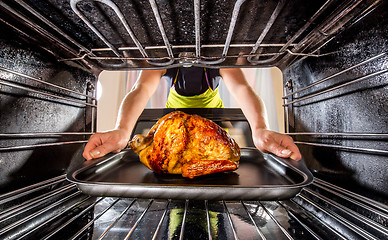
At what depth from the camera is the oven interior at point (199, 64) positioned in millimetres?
562

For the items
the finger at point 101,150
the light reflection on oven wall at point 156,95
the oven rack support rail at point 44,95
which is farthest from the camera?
the light reflection on oven wall at point 156,95

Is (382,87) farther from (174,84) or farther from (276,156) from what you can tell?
(174,84)

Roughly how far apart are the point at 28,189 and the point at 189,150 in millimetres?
590

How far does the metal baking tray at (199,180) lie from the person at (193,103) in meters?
0.06

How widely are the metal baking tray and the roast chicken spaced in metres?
0.05

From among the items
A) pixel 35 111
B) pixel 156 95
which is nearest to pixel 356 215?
pixel 35 111

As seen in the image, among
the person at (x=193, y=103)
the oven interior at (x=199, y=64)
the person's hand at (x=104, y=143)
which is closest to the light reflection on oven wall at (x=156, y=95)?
the person at (x=193, y=103)

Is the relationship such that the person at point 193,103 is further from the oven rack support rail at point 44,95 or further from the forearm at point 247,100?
the oven rack support rail at point 44,95

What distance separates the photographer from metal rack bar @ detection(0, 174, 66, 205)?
1.93ft

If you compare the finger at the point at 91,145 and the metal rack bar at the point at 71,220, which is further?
the finger at the point at 91,145

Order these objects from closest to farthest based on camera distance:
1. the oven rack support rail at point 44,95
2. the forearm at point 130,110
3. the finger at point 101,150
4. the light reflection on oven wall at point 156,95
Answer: the oven rack support rail at point 44,95 < the finger at point 101,150 < the forearm at point 130,110 < the light reflection on oven wall at point 156,95

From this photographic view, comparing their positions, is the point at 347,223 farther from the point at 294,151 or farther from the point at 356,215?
the point at 294,151

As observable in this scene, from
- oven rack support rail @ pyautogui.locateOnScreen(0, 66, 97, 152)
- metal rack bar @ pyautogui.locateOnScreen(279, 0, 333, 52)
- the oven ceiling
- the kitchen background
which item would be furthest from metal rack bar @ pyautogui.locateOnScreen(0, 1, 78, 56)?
the kitchen background

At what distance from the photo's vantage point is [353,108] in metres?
0.66
